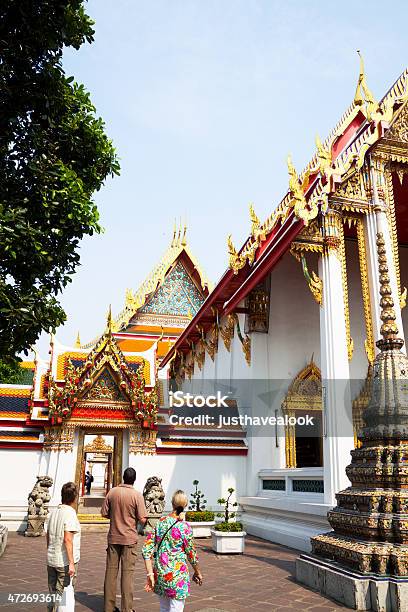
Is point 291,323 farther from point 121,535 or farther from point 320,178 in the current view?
point 121,535

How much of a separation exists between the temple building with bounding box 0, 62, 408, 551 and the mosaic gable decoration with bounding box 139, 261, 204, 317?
8891mm

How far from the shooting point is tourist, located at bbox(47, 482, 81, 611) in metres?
3.35

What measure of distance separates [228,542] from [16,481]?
15.4 ft

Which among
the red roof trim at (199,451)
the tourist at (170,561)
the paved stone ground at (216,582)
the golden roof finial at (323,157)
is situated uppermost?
the golden roof finial at (323,157)

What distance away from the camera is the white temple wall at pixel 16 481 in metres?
9.79

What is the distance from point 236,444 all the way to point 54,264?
679cm

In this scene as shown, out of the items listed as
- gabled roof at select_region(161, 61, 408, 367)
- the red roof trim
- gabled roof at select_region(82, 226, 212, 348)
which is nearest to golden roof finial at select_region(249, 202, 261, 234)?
gabled roof at select_region(161, 61, 408, 367)

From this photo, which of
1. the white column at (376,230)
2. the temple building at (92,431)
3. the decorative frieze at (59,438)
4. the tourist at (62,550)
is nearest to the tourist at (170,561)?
the tourist at (62,550)

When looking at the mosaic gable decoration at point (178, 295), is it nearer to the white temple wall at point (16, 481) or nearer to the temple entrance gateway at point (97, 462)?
the temple entrance gateway at point (97, 462)

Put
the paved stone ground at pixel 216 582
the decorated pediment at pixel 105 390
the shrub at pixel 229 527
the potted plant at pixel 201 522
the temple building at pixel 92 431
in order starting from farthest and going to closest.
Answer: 1. the decorated pediment at pixel 105 390
2. the temple building at pixel 92 431
3. the potted plant at pixel 201 522
4. the shrub at pixel 229 527
5. the paved stone ground at pixel 216 582

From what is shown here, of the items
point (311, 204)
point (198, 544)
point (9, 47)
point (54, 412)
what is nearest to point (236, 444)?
point (198, 544)

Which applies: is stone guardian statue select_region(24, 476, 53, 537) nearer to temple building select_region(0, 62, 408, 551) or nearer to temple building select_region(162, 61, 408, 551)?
temple building select_region(0, 62, 408, 551)

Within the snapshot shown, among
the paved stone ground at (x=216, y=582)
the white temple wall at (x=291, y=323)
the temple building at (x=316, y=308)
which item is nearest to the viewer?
the paved stone ground at (x=216, y=582)

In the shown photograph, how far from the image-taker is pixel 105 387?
1073 centimetres
